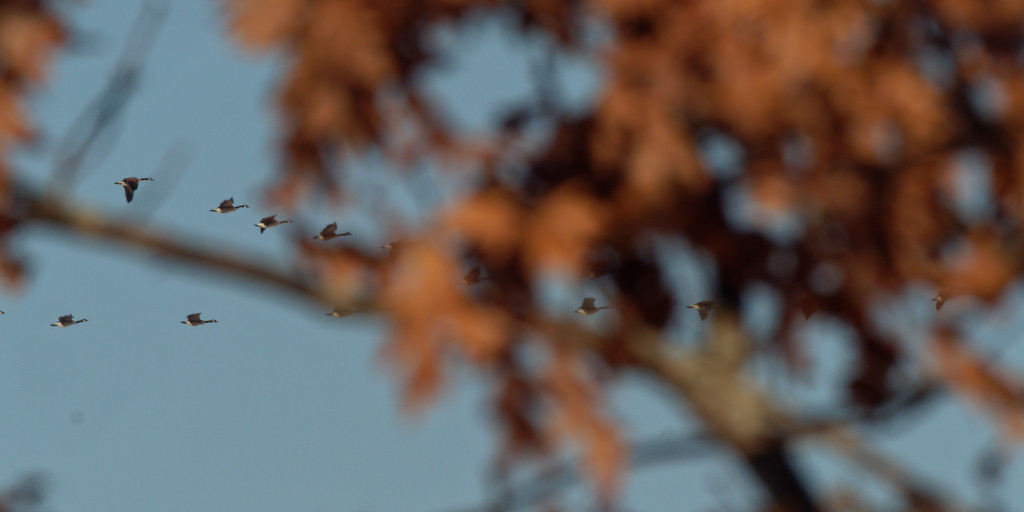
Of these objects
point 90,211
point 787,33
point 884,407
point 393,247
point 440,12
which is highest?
point 440,12

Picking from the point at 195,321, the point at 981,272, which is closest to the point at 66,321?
the point at 195,321

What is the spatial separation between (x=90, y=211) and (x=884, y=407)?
3.12 m

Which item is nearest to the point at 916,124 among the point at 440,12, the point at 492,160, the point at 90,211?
the point at 492,160

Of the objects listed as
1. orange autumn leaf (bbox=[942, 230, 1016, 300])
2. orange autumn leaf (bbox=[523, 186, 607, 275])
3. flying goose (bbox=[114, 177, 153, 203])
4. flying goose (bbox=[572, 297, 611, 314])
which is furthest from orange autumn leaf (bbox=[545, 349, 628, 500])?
flying goose (bbox=[114, 177, 153, 203])

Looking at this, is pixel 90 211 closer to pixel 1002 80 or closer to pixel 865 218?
pixel 865 218

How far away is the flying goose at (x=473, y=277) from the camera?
145 inches

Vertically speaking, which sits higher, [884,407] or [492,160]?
[492,160]

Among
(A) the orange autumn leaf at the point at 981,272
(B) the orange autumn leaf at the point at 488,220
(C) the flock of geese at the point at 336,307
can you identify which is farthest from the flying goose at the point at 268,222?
(A) the orange autumn leaf at the point at 981,272

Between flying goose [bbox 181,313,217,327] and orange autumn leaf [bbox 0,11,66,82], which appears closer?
orange autumn leaf [bbox 0,11,66,82]

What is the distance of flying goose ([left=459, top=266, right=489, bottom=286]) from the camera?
368 cm

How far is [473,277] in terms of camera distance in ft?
12.2

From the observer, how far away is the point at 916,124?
373cm

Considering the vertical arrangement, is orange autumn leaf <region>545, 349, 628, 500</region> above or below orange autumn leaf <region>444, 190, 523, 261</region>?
below

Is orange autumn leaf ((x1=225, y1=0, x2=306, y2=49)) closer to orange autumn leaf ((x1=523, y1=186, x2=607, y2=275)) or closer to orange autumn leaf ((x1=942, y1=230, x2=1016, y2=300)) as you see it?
orange autumn leaf ((x1=523, y1=186, x2=607, y2=275))
